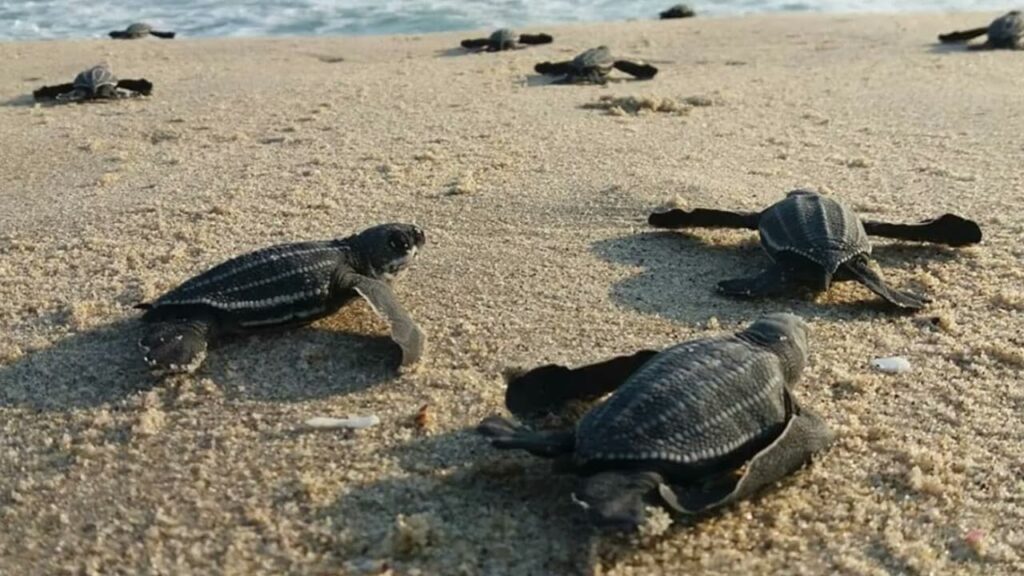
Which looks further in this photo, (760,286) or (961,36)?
(961,36)

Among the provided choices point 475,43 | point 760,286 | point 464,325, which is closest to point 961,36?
point 475,43

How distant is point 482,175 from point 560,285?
1.19 metres

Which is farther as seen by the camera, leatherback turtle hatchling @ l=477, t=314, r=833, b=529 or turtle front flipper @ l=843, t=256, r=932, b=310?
turtle front flipper @ l=843, t=256, r=932, b=310

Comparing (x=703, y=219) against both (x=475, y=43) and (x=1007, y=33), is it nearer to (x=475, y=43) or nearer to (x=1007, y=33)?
(x=475, y=43)

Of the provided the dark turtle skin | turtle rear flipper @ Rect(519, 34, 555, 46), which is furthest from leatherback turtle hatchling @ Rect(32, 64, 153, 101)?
the dark turtle skin

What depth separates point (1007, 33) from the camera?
24.0 feet

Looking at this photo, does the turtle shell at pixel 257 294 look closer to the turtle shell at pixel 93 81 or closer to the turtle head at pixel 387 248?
the turtle head at pixel 387 248

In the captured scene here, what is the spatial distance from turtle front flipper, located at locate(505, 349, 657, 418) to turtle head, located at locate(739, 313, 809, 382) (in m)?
0.24

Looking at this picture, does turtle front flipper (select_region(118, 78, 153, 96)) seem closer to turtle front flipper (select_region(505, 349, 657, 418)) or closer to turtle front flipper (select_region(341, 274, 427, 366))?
turtle front flipper (select_region(341, 274, 427, 366))

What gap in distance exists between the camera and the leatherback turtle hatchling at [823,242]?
9.00 ft

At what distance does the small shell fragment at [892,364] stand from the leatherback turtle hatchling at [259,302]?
1168 millimetres

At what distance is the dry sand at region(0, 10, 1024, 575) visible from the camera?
5.86ft

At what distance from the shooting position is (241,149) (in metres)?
4.46

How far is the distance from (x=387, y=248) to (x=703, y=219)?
113 cm
